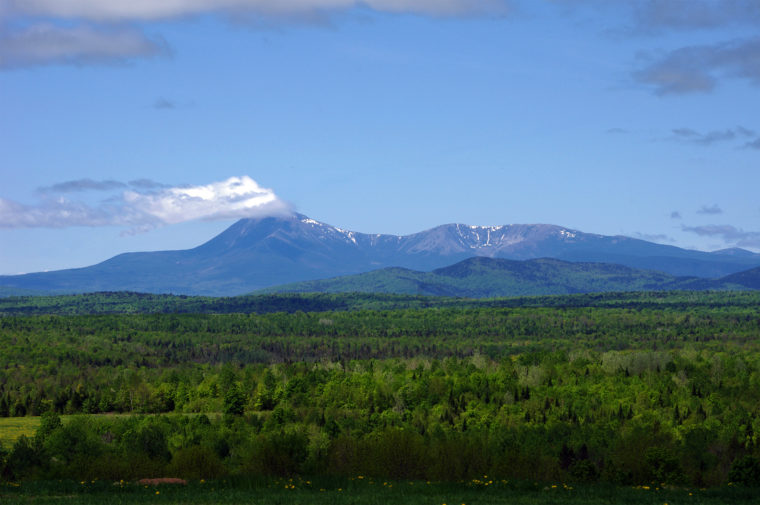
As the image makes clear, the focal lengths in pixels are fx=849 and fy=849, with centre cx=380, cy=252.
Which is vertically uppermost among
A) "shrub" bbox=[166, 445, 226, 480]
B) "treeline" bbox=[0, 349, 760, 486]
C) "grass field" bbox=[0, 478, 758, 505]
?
"grass field" bbox=[0, 478, 758, 505]

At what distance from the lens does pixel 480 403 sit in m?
198

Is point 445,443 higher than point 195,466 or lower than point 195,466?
lower

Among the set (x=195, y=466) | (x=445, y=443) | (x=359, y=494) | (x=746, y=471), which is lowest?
(x=445, y=443)

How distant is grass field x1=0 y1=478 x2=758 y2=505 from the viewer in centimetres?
5338

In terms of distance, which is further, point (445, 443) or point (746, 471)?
point (445, 443)

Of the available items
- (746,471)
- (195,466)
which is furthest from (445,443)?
(746,471)

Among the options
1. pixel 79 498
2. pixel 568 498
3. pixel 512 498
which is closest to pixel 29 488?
pixel 79 498

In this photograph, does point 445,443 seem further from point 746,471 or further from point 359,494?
point 359,494

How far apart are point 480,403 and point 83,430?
94.9 meters

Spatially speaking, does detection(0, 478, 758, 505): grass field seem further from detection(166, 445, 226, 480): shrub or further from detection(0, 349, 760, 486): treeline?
detection(166, 445, 226, 480): shrub

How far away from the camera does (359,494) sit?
187 ft

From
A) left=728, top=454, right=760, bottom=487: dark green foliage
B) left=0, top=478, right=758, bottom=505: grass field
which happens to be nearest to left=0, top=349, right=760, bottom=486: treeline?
left=728, top=454, right=760, bottom=487: dark green foliage

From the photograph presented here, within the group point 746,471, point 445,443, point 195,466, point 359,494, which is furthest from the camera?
point 445,443

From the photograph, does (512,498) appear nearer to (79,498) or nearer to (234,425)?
(79,498)
